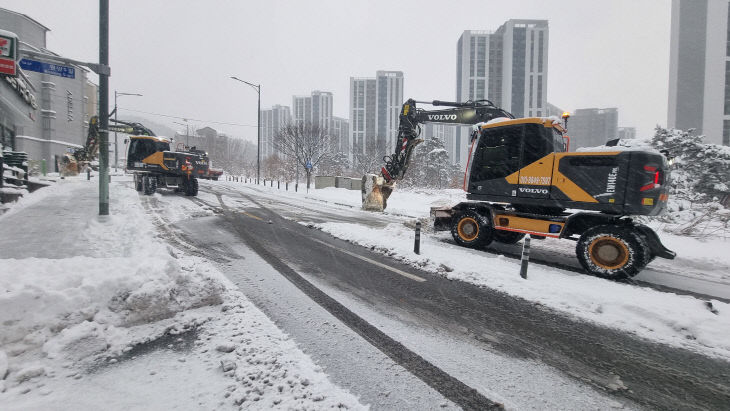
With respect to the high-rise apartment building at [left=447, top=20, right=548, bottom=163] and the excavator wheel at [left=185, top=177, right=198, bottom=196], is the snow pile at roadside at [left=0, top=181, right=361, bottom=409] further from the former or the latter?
the high-rise apartment building at [left=447, top=20, right=548, bottom=163]

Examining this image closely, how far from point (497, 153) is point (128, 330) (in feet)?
26.2

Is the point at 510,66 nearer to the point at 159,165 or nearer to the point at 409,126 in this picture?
the point at 409,126

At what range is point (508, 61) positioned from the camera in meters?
74.8

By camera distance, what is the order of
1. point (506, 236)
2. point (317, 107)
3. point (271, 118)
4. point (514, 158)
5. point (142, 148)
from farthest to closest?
point (271, 118) < point (317, 107) < point (142, 148) < point (506, 236) < point (514, 158)

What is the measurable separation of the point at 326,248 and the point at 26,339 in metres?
5.35

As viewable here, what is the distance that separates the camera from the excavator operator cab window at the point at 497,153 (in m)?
7.70

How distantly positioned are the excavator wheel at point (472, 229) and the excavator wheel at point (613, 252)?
2.05 meters

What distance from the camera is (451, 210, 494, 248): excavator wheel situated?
26.8ft

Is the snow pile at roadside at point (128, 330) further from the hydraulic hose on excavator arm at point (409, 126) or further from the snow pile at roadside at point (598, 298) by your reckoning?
the hydraulic hose on excavator arm at point (409, 126)

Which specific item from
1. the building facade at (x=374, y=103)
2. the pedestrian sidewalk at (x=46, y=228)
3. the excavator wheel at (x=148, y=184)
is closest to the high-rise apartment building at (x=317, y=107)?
the building facade at (x=374, y=103)

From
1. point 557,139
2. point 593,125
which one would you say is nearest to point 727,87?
point 557,139

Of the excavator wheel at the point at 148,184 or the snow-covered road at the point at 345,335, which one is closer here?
the snow-covered road at the point at 345,335

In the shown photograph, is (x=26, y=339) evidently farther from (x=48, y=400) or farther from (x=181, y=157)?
(x=181, y=157)

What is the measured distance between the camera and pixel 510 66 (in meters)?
74.6
